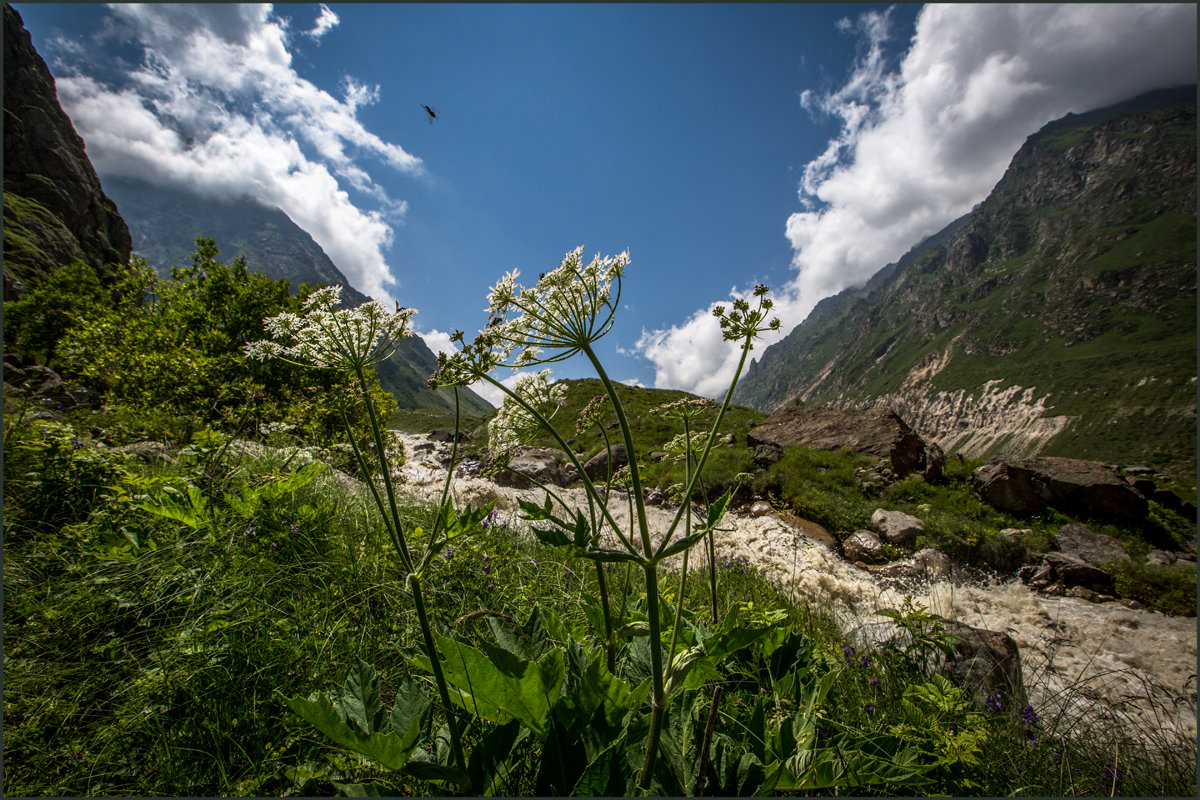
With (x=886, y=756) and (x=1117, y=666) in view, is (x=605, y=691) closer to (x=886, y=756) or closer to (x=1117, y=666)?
(x=886, y=756)

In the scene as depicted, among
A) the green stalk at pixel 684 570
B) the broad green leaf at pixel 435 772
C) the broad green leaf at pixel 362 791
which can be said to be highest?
the green stalk at pixel 684 570

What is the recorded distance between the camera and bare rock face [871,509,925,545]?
39.9ft

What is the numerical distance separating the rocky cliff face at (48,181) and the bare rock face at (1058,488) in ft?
220

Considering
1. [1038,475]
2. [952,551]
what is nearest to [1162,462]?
[1038,475]

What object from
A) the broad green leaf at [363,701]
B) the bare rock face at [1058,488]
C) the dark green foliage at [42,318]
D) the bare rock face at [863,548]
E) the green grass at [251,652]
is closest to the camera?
the broad green leaf at [363,701]

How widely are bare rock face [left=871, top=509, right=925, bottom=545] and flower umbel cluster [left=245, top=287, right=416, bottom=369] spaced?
46.2 ft

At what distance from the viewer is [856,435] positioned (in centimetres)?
1992

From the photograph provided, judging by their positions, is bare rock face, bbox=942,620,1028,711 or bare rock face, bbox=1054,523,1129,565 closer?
bare rock face, bbox=942,620,1028,711

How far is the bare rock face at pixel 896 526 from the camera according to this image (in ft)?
39.9

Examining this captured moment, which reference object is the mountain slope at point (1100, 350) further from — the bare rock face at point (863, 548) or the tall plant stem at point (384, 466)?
the tall plant stem at point (384, 466)

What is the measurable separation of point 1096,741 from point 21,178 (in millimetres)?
97666

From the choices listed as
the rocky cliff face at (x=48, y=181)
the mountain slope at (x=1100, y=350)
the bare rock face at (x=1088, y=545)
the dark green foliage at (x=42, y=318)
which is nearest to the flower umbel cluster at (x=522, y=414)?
the bare rock face at (x=1088, y=545)

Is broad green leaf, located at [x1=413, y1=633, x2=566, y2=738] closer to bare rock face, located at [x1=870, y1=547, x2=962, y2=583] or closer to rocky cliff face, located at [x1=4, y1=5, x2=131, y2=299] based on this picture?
bare rock face, located at [x1=870, y1=547, x2=962, y2=583]

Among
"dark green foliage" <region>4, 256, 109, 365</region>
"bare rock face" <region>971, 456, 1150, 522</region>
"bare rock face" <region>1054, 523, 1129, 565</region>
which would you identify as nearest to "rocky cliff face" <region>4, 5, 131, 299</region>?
"dark green foliage" <region>4, 256, 109, 365</region>
